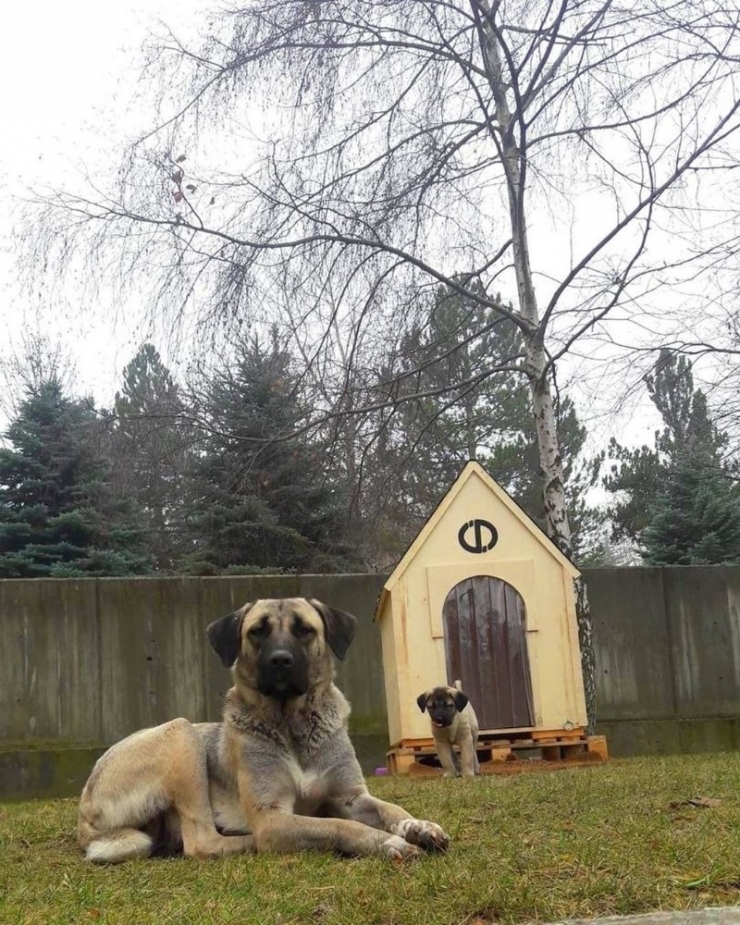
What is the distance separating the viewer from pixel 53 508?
19.0m

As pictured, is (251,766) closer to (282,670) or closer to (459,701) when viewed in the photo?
(282,670)

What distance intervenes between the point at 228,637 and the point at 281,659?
0.51 m

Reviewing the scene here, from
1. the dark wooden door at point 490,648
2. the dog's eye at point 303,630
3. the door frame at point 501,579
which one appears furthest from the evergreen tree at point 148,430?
the dog's eye at point 303,630

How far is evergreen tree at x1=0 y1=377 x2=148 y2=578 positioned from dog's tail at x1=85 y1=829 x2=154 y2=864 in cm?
1290

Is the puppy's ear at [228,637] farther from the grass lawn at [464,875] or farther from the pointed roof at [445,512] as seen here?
the pointed roof at [445,512]

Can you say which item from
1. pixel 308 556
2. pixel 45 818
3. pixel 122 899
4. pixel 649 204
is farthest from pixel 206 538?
pixel 122 899

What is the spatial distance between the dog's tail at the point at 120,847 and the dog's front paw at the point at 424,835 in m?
1.36

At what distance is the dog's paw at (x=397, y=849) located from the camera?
4398 mm

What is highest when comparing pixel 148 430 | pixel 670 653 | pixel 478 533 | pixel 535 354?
pixel 535 354

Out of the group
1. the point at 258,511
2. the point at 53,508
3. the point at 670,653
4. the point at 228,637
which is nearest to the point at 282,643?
the point at 228,637

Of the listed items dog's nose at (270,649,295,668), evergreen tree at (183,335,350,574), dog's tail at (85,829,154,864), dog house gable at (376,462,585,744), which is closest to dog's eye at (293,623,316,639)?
dog's nose at (270,649,295,668)

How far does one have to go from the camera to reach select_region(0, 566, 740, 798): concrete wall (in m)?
11.9

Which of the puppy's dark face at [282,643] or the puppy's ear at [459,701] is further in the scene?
the puppy's ear at [459,701]

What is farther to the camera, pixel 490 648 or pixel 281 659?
pixel 490 648
